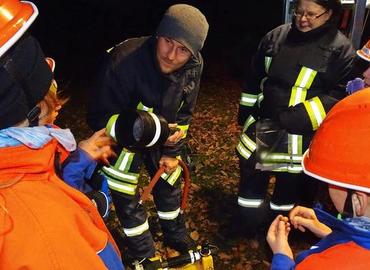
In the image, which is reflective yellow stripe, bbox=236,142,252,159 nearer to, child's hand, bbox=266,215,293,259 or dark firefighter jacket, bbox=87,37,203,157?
dark firefighter jacket, bbox=87,37,203,157

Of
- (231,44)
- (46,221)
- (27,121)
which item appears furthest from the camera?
(231,44)

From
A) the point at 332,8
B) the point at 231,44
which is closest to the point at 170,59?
the point at 332,8

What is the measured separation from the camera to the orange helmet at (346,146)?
1.54m

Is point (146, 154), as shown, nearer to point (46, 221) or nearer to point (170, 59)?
point (170, 59)

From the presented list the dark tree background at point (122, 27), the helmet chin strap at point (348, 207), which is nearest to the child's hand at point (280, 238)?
the helmet chin strap at point (348, 207)

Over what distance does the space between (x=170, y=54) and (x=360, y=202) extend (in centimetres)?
167

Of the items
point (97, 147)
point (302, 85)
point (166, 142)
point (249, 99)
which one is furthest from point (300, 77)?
point (97, 147)

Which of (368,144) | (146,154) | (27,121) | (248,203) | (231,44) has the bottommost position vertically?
(231,44)

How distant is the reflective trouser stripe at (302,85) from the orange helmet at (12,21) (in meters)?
2.23

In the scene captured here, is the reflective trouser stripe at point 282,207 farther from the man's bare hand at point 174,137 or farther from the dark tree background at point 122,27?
the dark tree background at point 122,27

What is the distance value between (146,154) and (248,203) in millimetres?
1144

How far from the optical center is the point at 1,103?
1329mm

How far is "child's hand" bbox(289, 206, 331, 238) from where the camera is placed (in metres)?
2.18

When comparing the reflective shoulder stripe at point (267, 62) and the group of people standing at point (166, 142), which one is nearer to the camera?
the group of people standing at point (166, 142)
